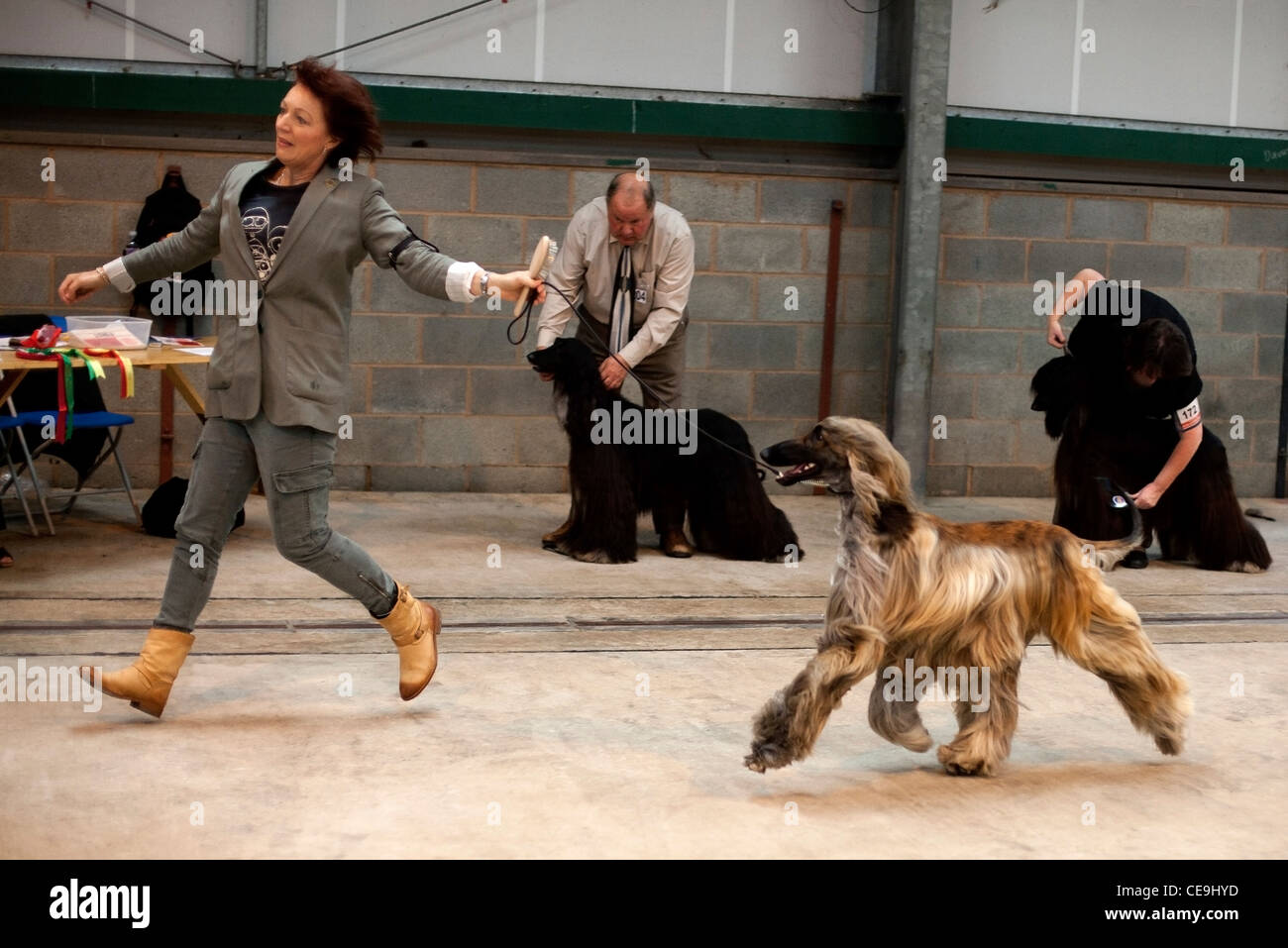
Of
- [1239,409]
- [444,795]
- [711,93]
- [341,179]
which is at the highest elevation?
[711,93]

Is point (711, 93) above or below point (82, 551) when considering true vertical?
above

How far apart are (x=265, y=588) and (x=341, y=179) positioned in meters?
1.91

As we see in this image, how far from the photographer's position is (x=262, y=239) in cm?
337

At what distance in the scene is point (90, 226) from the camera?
22.7ft

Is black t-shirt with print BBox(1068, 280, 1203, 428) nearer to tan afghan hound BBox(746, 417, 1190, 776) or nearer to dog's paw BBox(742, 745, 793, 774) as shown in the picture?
tan afghan hound BBox(746, 417, 1190, 776)

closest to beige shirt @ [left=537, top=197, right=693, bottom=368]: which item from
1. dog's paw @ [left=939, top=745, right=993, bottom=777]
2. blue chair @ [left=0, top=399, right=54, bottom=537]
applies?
blue chair @ [left=0, top=399, right=54, bottom=537]

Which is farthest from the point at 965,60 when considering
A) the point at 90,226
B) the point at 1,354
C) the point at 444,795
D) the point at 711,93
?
the point at 444,795

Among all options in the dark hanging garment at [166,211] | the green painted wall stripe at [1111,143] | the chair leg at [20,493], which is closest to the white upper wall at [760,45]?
the green painted wall stripe at [1111,143]

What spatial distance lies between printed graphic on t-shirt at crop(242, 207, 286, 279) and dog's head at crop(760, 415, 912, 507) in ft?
4.18

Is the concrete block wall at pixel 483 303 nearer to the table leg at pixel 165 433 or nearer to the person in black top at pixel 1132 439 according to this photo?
the table leg at pixel 165 433

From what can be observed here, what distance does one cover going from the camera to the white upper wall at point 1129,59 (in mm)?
7754

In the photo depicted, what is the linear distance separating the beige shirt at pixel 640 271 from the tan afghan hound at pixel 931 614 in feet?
8.53

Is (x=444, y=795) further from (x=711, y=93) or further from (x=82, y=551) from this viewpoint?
(x=711, y=93)

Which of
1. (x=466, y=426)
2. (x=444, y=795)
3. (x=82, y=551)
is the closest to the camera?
(x=444, y=795)
